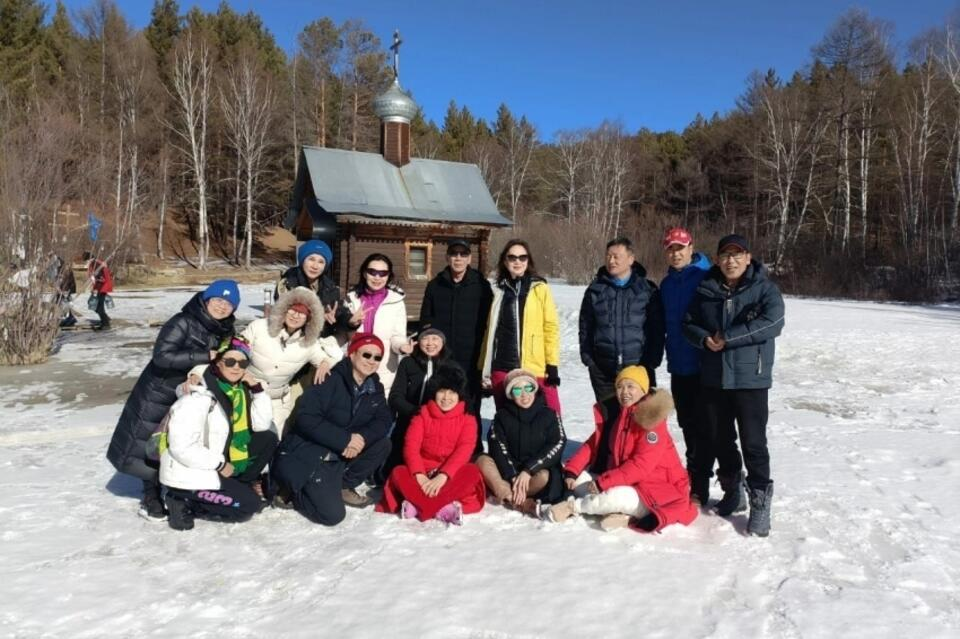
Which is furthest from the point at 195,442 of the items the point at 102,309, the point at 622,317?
the point at 102,309

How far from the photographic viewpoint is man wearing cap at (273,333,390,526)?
12.0 ft

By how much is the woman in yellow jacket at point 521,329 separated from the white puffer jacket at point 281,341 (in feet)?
3.68

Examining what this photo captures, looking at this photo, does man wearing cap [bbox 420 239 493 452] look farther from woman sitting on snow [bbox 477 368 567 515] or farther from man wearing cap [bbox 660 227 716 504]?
man wearing cap [bbox 660 227 716 504]

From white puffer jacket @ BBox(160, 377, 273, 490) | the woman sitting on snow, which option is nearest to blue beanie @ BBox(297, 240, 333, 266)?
white puffer jacket @ BBox(160, 377, 273, 490)

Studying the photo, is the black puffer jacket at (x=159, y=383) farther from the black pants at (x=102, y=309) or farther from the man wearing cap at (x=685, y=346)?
the black pants at (x=102, y=309)

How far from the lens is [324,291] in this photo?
428 cm

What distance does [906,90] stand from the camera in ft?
91.3

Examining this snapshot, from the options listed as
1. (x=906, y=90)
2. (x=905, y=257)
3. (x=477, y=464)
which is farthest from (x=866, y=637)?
(x=906, y=90)

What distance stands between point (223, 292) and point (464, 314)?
5.17 ft

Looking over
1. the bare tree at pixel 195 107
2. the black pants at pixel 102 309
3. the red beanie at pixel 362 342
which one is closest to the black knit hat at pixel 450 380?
the red beanie at pixel 362 342

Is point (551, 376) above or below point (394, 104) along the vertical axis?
below

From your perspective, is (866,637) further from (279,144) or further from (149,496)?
(279,144)

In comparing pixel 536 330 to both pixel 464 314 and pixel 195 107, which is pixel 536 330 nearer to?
pixel 464 314

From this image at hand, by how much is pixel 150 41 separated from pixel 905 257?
41665 mm
